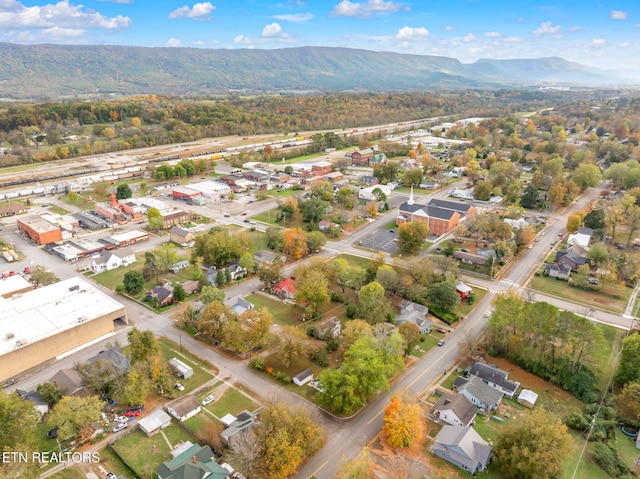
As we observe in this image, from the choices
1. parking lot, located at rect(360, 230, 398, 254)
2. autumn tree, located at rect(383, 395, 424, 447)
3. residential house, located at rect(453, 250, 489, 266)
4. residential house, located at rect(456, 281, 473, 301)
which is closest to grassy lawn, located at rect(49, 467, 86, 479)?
autumn tree, located at rect(383, 395, 424, 447)

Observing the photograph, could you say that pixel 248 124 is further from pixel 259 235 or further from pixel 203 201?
pixel 259 235

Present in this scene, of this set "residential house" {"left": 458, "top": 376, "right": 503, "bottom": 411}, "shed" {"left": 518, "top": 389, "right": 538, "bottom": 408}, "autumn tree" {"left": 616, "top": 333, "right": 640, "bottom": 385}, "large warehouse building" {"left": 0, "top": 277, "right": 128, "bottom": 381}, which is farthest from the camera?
"large warehouse building" {"left": 0, "top": 277, "right": 128, "bottom": 381}

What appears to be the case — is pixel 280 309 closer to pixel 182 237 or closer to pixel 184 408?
pixel 184 408

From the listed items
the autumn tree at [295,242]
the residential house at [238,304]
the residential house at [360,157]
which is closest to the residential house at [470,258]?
the autumn tree at [295,242]

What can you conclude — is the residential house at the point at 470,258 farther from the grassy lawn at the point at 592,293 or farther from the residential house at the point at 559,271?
the residential house at the point at 559,271

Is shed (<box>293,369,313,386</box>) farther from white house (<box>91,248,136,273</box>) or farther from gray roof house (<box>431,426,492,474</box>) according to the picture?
white house (<box>91,248,136,273</box>)

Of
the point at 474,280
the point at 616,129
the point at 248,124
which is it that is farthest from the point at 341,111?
the point at 474,280
